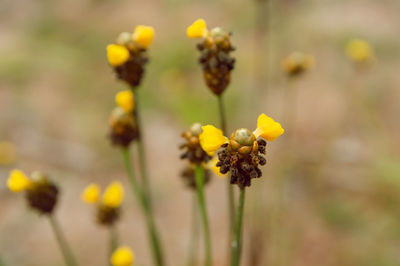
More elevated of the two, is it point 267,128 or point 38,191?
point 267,128

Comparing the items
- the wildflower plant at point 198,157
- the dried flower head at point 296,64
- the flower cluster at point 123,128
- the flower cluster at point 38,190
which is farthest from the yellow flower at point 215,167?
the dried flower head at point 296,64

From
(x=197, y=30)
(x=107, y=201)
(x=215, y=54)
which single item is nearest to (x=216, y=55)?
(x=215, y=54)

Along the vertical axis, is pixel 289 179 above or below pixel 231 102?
below

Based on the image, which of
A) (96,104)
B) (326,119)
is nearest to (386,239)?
(326,119)

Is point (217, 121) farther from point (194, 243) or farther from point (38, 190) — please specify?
point (38, 190)

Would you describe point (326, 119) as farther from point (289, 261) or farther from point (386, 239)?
point (289, 261)

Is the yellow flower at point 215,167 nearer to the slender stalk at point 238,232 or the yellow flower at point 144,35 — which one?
the slender stalk at point 238,232
